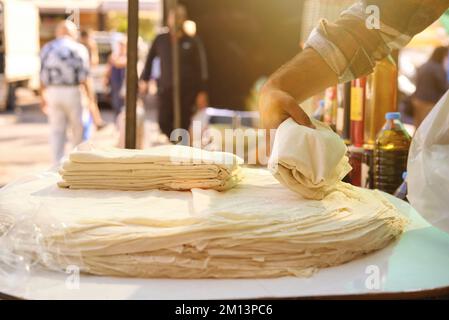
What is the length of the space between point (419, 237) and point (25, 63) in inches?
785

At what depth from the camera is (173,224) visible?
5.43ft

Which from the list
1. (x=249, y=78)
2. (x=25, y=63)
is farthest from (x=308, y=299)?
(x=25, y=63)

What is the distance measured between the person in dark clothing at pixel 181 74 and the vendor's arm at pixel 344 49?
726 cm

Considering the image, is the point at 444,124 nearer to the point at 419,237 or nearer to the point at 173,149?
the point at 419,237

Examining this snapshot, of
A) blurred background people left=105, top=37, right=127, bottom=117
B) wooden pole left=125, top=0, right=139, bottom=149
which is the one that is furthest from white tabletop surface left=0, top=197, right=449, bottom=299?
blurred background people left=105, top=37, right=127, bottom=117

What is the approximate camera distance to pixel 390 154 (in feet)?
9.06

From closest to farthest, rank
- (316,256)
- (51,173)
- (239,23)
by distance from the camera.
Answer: (316,256), (51,173), (239,23)

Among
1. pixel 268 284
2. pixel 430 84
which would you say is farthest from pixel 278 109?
pixel 430 84

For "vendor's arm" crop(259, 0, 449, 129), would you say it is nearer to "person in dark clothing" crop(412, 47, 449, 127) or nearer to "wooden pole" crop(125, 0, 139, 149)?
"wooden pole" crop(125, 0, 139, 149)

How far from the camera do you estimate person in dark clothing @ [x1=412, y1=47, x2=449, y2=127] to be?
9680mm

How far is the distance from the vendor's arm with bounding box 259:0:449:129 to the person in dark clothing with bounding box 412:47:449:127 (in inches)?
309

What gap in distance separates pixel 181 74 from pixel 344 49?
7.81 m

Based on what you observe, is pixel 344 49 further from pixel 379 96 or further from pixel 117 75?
pixel 117 75

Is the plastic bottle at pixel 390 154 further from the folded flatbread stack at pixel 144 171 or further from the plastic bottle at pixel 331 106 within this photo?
the folded flatbread stack at pixel 144 171
